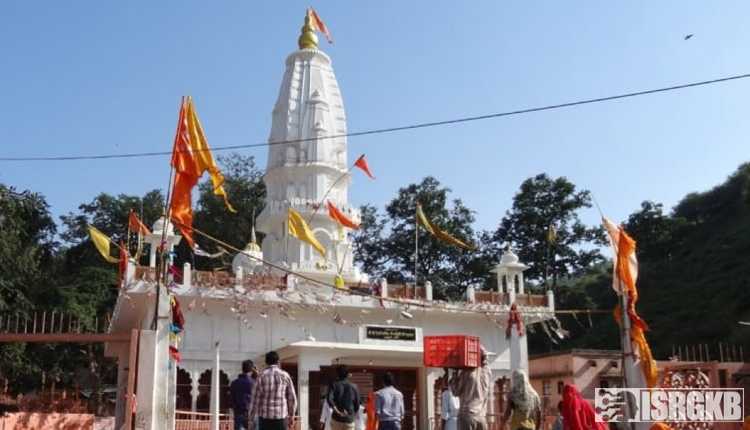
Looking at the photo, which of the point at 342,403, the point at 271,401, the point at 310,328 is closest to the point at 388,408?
the point at 342,403

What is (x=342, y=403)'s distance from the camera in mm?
9461

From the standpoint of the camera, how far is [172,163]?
1241 centimetres

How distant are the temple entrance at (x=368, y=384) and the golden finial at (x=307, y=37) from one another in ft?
52.3

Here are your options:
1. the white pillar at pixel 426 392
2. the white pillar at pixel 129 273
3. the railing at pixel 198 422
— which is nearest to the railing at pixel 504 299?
the white pillar at pixel 426 392

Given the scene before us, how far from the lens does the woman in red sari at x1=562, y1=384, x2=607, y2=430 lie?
8.24 m

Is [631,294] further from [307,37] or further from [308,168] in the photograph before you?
[307,37]

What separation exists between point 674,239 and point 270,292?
3453 centimetres

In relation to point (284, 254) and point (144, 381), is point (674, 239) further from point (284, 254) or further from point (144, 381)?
point (144, 381)

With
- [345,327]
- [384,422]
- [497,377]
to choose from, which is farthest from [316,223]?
[384,422]

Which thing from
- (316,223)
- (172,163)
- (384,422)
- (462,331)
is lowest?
(384,422)

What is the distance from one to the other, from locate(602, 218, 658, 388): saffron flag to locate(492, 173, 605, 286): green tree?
32.2 meters

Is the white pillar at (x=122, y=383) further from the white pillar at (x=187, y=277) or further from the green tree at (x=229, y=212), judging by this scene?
the green tree at (x=229, y=212)

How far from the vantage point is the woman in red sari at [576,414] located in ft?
27.0

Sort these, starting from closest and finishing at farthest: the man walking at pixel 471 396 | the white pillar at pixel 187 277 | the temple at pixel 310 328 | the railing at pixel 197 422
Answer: the man walking at pixel 471 396, the railing at pixel 197 422, the temple at pixel 310 328, the white pillar at pixel 187 277
